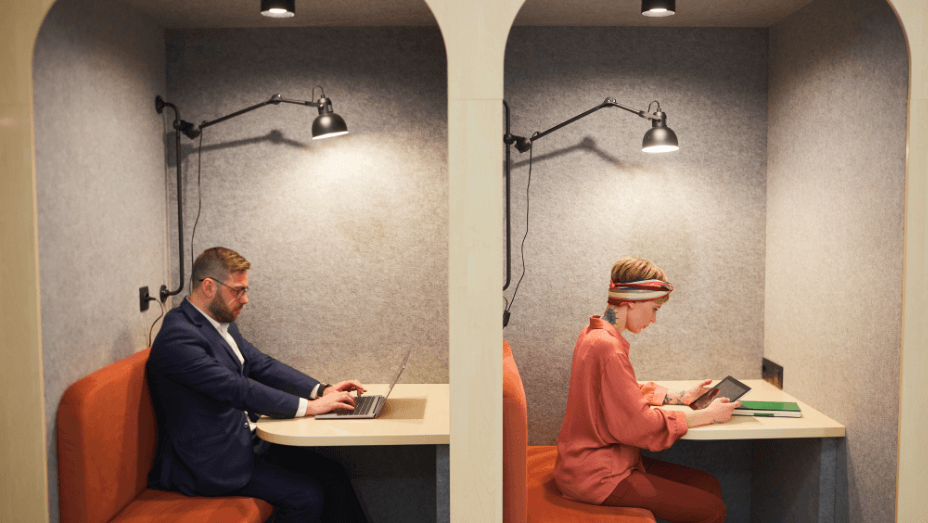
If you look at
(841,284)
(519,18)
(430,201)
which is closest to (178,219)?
(430,201)

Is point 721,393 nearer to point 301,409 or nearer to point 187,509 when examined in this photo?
point 301,409

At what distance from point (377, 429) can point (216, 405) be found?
577 millimetres

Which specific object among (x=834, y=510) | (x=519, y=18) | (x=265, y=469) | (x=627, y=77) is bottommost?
(x=834, y=510)

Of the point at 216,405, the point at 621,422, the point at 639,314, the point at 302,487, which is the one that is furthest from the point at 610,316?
the point at 216,405

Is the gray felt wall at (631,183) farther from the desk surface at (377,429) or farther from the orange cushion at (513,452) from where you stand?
the orange cushion at (513,452)

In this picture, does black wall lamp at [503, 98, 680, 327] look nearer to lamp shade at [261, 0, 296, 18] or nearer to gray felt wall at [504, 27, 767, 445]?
gray felt wall at [504, 27, 767, 445]

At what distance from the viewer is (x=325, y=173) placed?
282 cm

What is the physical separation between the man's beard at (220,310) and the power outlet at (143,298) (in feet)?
A: 1.44

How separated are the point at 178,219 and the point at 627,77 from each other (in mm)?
2068

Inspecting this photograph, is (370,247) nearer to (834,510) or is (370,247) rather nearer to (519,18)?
(519,18)

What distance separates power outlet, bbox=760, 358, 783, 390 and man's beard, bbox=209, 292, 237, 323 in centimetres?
228

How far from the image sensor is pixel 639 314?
228cm

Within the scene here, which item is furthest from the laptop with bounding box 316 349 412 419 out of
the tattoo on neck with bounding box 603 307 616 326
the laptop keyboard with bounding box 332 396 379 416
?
the tattoo on neck with bounding box 603 307 616 326

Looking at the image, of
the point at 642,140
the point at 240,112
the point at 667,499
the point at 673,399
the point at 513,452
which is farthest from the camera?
the point at 642,140
